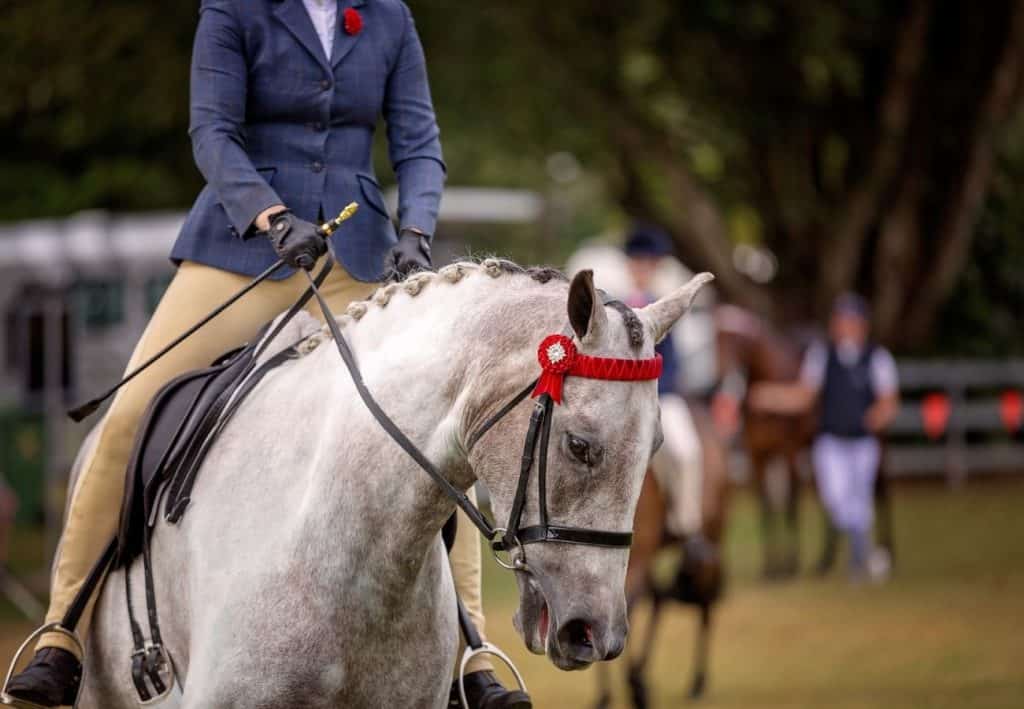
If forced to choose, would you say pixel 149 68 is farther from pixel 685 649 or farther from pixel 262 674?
pixel 262 674

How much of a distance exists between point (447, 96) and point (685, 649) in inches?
438

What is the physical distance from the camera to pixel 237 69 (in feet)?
16.5

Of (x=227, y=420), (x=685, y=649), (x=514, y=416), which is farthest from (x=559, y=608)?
(x=685, y=649)

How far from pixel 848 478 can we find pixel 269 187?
12.8m

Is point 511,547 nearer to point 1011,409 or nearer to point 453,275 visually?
point 453,275

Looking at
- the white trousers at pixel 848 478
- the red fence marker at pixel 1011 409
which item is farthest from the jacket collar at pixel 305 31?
the red fence marker at pixel 1011 409

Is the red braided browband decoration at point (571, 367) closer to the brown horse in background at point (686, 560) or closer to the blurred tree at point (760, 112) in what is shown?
the brown horse in background at point (686, 560)

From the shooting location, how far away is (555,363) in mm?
4047

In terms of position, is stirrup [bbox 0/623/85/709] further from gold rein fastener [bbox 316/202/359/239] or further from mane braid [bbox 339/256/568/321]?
gold rein fastener [bbox 316/202/359/239]

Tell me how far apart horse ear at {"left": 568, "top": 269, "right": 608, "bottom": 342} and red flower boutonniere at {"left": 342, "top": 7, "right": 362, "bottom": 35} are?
5.08 feet

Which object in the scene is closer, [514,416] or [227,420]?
[514,416]

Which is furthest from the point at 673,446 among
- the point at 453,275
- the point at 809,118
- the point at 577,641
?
the point at 809,118

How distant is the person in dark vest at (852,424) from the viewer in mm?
16859

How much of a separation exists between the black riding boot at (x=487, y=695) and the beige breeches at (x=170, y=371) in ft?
0.86
